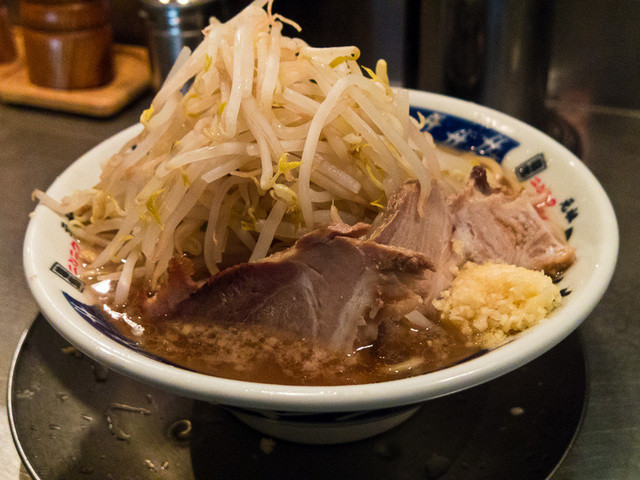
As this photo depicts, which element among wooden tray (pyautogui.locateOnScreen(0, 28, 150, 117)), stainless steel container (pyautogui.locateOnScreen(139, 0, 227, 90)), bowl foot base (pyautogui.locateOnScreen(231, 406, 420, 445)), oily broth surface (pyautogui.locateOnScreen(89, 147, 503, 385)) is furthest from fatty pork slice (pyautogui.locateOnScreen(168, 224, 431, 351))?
wooden tray (pyautogui.locateOnScreen(0, 28, 150, 117))

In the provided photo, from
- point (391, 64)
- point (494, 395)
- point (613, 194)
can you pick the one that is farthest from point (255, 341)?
point (391, 64)

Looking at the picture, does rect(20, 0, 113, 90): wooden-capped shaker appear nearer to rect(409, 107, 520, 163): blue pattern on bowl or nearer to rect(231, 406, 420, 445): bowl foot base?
rect(409, 107, 520, 163): blue pattern on bowl

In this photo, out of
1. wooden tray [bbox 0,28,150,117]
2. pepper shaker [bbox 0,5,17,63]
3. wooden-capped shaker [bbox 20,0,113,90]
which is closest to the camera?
wooden-capped shaker [bbox 20,0,113,90]

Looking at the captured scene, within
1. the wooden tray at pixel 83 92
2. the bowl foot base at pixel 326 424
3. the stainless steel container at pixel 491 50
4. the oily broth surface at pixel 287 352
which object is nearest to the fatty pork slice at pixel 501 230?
the oily broth surface at pixel 287 352

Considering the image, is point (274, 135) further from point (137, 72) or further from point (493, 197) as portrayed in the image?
point (137, 72)

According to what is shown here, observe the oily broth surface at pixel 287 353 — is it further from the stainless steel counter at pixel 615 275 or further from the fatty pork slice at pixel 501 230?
the stainless steel counter at pixel 615 275

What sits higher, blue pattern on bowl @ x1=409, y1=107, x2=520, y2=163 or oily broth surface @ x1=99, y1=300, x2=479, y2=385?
blue pattern on bowl @ x1=409, y1=107, x2=520, y2=163
